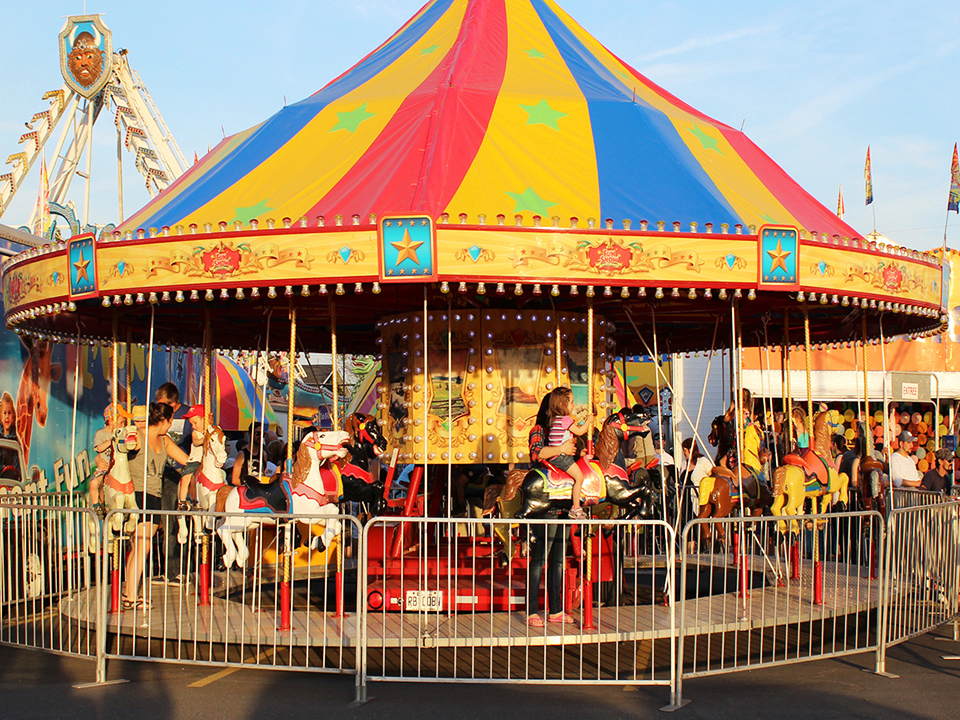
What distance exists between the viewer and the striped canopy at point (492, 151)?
7.63 metres

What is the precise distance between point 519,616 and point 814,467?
11.4 ft

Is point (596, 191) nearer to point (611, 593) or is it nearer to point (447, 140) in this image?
point (447, 140)

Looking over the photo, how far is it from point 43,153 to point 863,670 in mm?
17846

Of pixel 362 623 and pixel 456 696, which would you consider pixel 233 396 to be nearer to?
pixel 362 623

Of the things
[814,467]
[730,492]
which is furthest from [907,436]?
[730,492]

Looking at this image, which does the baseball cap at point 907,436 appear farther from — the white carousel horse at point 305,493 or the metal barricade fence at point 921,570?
the white carousel horse at point 305,493

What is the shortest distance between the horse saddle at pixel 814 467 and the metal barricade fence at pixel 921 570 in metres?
1.20

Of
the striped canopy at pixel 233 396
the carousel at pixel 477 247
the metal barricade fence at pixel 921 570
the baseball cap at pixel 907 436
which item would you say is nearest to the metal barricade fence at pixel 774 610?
the metal barricade fence at pixel 921 570

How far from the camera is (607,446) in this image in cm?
754

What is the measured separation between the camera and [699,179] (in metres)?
8.24

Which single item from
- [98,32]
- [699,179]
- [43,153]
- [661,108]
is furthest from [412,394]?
[43,153]

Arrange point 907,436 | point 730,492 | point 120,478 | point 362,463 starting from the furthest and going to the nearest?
1. point 907,436
2. point 730,492
3. point 362,463
4. point 120,478

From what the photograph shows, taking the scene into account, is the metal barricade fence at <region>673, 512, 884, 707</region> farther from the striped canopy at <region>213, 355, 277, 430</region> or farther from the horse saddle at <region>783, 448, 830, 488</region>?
the striped canopy at <region>213, 355, 277, 430</region>

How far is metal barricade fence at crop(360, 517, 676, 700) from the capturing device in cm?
603
